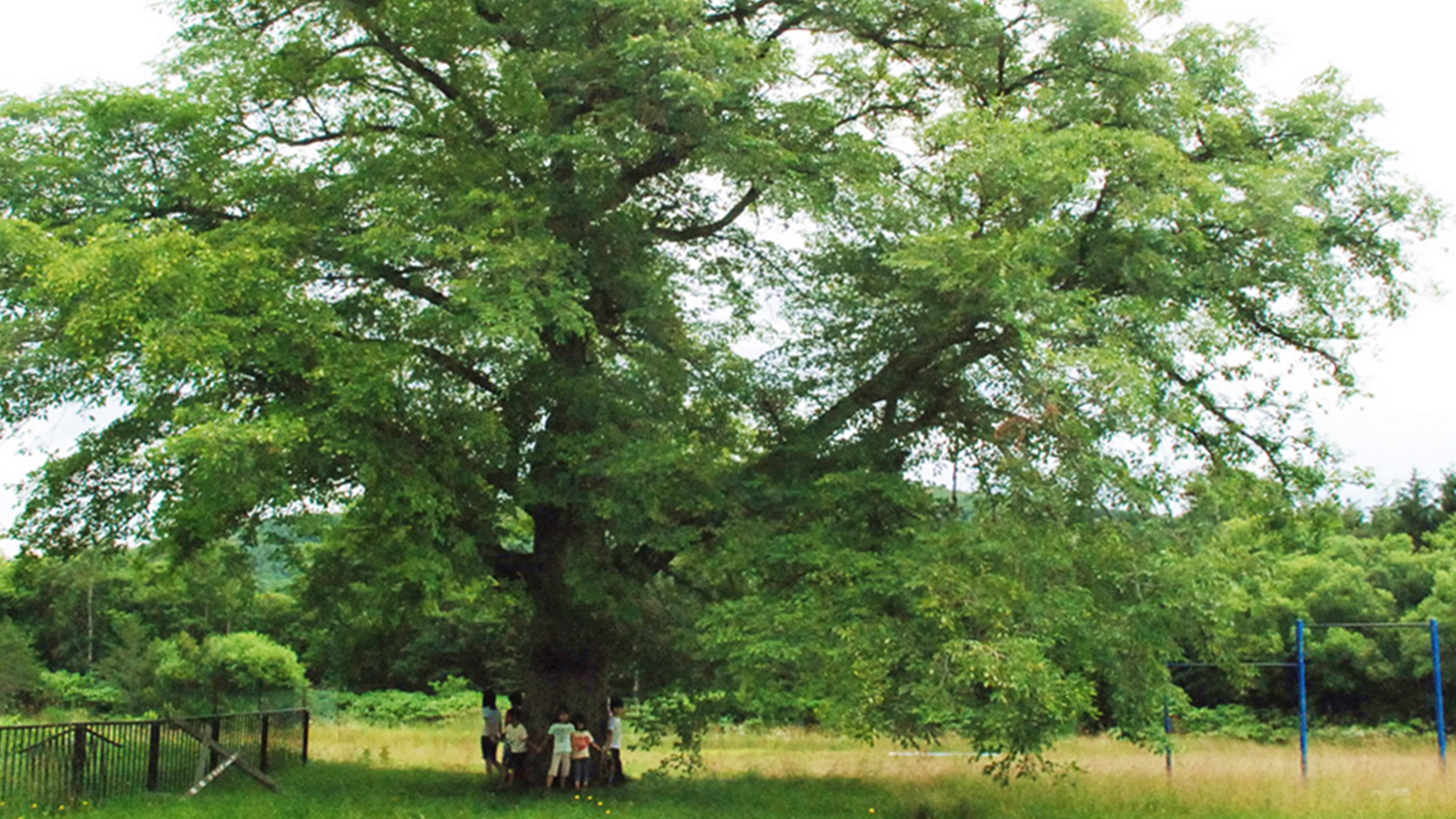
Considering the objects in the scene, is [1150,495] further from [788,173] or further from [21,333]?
[21,333]

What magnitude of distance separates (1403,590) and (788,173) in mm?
26471

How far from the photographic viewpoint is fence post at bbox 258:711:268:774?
2005 cm

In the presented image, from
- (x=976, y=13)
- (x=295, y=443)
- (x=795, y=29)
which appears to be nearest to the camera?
(x=295, y=443)

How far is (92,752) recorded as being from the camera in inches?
593

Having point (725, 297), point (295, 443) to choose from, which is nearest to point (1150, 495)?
point (725, 297)

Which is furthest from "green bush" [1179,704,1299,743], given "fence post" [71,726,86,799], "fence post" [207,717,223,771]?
"fence post" [71,726,86,799]

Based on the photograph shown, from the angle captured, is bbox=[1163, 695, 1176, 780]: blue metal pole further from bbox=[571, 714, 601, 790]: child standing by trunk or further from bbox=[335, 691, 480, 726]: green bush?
bbox=[335, 691, 480, 726]: green bush

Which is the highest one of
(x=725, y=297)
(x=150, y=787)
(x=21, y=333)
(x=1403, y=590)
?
(x=725, y=297)

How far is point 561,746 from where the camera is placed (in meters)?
17.5

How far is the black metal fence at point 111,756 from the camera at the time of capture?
1387 centimetres

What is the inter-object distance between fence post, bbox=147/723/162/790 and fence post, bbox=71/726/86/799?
128 centimetres

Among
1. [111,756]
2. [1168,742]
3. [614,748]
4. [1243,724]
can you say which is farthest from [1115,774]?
[111,756]

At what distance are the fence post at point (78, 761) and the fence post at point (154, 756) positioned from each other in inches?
50.5

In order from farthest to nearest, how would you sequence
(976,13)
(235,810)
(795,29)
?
(795,29) < (976,13) < (235,810)
